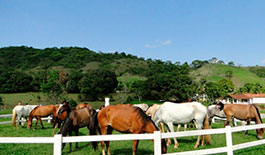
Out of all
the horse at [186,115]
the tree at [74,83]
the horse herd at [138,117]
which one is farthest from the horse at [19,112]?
the tree at [74,83]

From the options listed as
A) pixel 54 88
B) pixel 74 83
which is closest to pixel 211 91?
pixel 74 83

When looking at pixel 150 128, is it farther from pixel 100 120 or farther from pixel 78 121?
pixel 78 121

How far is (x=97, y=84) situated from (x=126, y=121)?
186ft

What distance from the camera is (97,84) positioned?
6159 cm

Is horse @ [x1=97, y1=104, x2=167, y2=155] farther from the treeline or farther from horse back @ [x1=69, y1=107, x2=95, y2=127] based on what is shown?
the treeline

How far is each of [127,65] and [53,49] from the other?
45.2 metres

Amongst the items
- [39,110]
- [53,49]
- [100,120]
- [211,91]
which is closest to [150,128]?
[100,120]

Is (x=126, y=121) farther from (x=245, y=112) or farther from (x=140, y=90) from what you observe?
(x=140, y=90)

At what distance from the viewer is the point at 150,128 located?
564 centimetres

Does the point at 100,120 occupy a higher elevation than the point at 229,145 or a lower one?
higher

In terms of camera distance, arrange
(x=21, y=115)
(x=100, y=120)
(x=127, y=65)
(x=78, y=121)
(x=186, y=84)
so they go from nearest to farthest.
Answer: (x=100, y=120), (x=78, y=121), (x=21, y=115), (x=186, y=84), (x=127, y=65)

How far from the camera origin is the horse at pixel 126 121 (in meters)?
5.66

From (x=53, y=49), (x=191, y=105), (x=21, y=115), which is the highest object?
(x=53, y=49)

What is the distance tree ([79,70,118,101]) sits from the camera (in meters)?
58.1
